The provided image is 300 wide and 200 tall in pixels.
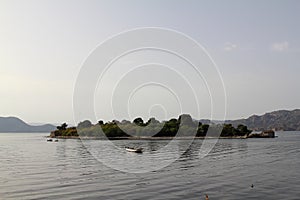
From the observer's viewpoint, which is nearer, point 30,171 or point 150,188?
point 150,188

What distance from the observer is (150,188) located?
39.6 m

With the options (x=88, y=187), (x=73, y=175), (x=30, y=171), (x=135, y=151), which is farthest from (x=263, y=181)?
(x=135, y=151)

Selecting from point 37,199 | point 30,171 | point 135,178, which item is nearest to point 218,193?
point 135,178

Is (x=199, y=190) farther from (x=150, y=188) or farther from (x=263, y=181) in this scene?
(x=263, y=181)

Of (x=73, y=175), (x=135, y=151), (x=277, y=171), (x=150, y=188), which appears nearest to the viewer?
(x=150, y=188)

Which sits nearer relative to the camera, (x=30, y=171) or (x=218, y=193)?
(x=218, y=193)

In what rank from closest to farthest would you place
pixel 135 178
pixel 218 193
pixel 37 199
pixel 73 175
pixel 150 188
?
pixel 37 199, pixel 218 193, pixel 150 188, pixel 135 178, pixel 73 175

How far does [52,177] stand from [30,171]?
972 centimetres

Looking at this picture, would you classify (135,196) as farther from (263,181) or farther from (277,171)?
(277,171)

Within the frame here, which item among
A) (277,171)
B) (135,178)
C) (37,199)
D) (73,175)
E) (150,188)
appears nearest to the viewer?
(37,199)

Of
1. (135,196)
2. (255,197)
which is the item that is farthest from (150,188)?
(255,197)

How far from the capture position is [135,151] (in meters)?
96.0

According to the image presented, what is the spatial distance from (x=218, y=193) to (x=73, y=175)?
2264cm

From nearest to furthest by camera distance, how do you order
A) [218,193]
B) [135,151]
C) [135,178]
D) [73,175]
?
[218,193], [135,178], [73,175], [135,151]
